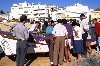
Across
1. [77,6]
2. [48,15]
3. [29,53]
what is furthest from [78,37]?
[48,15]

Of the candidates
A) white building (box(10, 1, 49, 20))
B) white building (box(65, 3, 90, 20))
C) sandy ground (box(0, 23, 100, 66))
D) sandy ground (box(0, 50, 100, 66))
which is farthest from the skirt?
white building (box(10, 1, 49, 20))

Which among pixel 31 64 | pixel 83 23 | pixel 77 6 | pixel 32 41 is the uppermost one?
pixel 77 6

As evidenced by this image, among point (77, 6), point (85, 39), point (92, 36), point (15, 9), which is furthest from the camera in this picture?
point (15, 9)

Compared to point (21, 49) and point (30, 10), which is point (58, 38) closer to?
point (21, 49)

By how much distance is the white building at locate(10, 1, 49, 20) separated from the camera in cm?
11217

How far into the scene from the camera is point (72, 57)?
456 inches

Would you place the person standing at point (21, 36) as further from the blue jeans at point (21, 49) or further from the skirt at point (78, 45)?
the skirt at point (78, 45)

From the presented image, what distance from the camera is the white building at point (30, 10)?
112169mm

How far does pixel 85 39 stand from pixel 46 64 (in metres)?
2.22

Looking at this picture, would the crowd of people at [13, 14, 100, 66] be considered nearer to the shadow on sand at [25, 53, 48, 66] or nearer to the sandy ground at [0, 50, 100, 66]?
the sandy ground at [0, 50, 100, 66]

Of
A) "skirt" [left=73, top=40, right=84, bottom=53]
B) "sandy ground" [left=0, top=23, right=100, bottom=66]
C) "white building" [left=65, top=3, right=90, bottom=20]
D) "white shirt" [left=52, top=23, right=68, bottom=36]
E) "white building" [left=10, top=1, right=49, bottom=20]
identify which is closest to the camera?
"white shirt" [left=52, top=23, right=68, bottom=36]

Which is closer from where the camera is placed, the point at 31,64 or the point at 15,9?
the point at 31,64

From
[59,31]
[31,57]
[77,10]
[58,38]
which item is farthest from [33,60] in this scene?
[77,10]

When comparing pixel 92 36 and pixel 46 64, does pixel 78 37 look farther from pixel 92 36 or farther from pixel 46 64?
pixel 92 36
